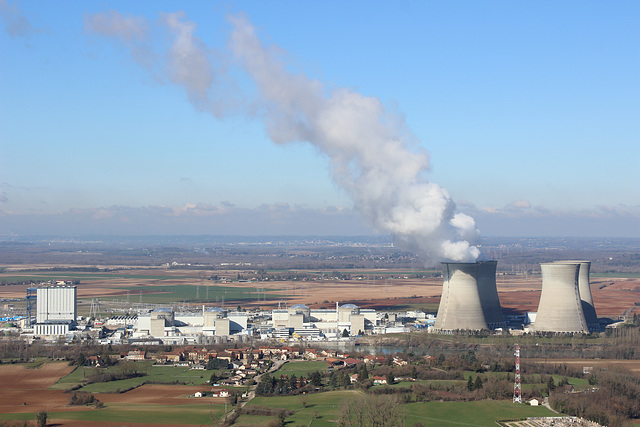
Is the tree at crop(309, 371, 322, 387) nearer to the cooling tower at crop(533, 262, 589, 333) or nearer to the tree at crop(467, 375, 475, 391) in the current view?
the tree at crop(467, 375, 475, 391)

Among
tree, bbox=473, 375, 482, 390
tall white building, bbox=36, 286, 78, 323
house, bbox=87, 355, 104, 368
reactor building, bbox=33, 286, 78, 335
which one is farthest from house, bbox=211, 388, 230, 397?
tall white building, bbox=36, 286, 78, 323

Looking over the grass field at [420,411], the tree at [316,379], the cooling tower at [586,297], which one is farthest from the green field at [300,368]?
the cooling tower at [586,297]

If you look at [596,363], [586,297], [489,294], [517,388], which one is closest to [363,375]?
[517,388]

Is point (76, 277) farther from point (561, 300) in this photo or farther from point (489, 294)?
point (561, 300)

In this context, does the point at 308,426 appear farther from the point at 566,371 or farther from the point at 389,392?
the point at 566,371

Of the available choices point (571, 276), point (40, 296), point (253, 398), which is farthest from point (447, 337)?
point (40, 296)

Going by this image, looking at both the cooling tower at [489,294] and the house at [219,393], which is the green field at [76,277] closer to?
the cooling tower at [489,294]
